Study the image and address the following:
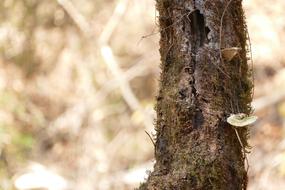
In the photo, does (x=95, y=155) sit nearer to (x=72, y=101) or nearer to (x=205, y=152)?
(x=72, y=101)

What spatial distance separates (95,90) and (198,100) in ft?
14.3

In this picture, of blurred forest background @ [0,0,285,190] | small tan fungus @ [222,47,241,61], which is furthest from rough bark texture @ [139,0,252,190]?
blurred forest background @ [0,0,285,190]

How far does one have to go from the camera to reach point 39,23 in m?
6.14

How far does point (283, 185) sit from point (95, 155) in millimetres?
1950

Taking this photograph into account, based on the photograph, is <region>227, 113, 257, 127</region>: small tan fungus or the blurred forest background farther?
the blurred forest background

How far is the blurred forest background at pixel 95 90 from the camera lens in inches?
218

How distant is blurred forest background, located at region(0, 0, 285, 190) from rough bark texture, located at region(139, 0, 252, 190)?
3.54 m

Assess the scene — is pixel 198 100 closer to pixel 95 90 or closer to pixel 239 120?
pixel 239 120

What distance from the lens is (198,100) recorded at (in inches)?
63.4

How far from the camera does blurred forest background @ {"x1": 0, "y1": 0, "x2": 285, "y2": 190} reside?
5547 mm

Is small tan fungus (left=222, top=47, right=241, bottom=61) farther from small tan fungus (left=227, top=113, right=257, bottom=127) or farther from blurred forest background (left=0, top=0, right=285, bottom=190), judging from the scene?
blurred forest background (left=0, top=0, right=285, bottom=190)

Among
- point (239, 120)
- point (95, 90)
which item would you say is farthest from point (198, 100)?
point (95, 90)

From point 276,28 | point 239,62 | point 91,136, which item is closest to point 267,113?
point 276,28

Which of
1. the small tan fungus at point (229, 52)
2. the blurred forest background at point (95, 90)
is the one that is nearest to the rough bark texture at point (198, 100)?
the small tan fungus at point (229, 52)
